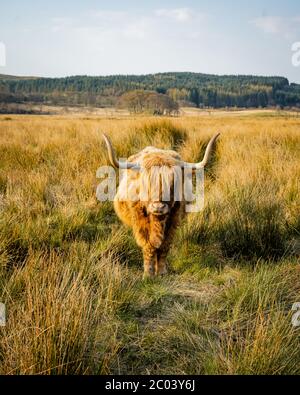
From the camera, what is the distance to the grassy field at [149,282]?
178 centimetres

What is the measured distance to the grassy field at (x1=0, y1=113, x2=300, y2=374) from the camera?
1.78 m

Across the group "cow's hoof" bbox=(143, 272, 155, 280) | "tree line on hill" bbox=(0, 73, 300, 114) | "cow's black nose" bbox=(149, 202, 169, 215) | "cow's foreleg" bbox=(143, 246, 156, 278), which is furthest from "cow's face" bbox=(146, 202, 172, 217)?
"tree line on hill" bbox=(0, 73, 300, 114)

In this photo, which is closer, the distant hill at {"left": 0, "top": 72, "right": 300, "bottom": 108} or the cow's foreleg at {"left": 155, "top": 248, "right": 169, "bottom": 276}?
the cow's foreleg at {"left": 155, "top": 248, "right": 169, "bottom": 276}

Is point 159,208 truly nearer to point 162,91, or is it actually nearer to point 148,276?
point 148,276

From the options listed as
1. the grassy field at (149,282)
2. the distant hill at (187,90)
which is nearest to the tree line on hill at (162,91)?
the distant hill at (187,90)

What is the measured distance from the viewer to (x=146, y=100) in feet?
105

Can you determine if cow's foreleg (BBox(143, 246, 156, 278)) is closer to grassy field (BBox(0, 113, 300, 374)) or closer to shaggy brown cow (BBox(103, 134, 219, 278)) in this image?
shaggy brown cow (BBox(103, 134, 219, 278))

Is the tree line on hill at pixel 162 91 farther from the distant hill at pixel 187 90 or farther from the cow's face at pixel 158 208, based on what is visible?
the cow's face at pixel 158 208

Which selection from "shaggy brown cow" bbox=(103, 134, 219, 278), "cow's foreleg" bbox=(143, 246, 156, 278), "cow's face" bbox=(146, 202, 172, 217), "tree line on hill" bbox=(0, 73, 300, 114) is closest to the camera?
"cow's face" bbox=(146, 202, 172, 217)

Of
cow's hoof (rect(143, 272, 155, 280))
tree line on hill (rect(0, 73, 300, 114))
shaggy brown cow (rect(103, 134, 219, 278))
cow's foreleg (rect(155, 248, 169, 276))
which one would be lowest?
cow's hoof (rect(143, 272, 155, 280))

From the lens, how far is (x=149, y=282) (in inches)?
120

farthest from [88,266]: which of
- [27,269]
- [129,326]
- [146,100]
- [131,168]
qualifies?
[146,100]

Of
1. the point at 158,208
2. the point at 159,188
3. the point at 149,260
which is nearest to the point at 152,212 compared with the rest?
the point at 158,208
